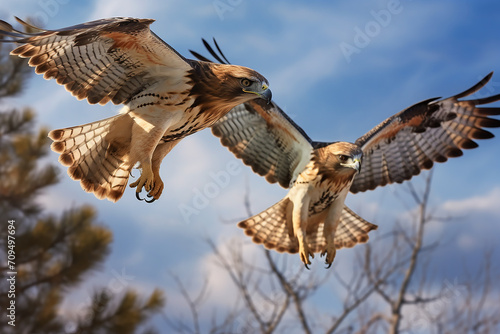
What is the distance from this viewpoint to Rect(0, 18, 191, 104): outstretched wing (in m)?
4.62

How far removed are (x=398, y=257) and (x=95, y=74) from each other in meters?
10.1

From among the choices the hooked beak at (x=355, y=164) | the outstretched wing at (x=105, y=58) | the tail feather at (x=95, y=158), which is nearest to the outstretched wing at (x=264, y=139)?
the hooked beak at (x=355, y=164)

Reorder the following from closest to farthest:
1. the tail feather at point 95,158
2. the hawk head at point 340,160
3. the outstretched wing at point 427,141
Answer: the tail feather at point 95,158, the hawk head at point 340,160, the outstretched wing at point 427,141

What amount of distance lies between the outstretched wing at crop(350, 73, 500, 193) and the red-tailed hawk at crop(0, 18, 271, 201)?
274 cm

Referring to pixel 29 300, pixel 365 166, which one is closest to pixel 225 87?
pixel 365 166

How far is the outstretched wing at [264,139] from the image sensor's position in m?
6.90

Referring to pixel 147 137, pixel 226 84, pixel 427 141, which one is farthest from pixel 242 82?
pixel 427 141

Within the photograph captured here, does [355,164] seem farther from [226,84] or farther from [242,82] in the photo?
[226,84]

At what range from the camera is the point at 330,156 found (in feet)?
20.7

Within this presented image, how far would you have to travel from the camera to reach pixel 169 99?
5031 mm

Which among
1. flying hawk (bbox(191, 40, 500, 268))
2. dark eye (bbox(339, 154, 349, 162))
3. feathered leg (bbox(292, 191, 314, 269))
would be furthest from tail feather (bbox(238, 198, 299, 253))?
dark eye (bbox(339, 154, 349, 162))

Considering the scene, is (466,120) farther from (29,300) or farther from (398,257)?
(29,300)

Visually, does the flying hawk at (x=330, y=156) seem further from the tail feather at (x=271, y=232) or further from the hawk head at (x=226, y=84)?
the hawk head at (x=226, y=84)

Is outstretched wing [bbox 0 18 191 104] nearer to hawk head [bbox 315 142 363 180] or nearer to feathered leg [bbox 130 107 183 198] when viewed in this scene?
feathered leg [bbox 130 107 183 198]
